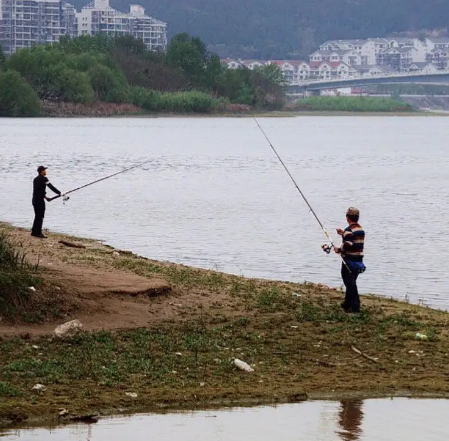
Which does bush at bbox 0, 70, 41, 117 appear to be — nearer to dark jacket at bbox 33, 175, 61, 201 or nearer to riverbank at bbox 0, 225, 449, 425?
dark jacket at bbox 33, 175, 61, 201

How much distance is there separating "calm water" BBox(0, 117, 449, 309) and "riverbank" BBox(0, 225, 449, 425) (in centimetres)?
522

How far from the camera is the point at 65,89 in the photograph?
419 ft

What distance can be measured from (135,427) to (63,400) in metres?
0.73

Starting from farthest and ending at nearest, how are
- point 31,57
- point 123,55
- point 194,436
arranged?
point 123,55, point 31,57, point 194,436

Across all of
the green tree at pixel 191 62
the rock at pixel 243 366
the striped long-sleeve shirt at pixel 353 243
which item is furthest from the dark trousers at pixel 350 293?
the green tree at pixel 191 62

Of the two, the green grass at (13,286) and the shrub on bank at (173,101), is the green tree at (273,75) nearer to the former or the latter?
the shrub on bank at (173,101)

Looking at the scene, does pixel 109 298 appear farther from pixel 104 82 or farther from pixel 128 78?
pixel 128 78

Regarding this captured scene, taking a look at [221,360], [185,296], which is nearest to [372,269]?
[185,296]

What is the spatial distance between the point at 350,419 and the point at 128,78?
141 meters

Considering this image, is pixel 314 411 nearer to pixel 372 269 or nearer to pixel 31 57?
pixel 372 269

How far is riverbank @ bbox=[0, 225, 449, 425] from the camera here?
12.3 m

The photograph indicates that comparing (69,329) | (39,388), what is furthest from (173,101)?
(39,388)

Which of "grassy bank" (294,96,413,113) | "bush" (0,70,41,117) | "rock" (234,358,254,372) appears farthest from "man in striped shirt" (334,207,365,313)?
"grassy bank" (294,96,413,113)

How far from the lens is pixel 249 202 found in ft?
142
